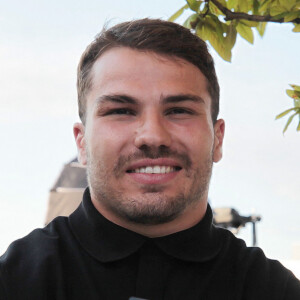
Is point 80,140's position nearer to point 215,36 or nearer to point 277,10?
point 215,36

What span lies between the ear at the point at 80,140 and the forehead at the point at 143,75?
16cm

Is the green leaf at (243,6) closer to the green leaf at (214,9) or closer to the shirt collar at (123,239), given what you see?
the green leaf at (214,9)

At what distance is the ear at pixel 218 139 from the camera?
201 cm

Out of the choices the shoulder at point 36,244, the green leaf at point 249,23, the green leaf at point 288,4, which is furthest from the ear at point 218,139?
the shoulder at point 36,244

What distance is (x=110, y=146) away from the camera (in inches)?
66.9

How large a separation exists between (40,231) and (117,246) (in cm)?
29

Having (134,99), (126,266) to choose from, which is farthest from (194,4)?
(126,266)

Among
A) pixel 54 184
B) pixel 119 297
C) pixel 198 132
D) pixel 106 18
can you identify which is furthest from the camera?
pixel 54 184

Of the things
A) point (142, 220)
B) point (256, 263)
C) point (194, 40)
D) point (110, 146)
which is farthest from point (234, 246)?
point (194, 40)

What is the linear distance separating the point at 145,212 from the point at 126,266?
0.18 metres

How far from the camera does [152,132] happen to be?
165cm

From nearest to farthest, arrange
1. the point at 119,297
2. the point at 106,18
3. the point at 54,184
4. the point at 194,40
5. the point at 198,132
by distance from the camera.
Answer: the point at 119,297 < the point at 198,132 < the point at 194,40 < the point at 106,18 < the point at 54,184

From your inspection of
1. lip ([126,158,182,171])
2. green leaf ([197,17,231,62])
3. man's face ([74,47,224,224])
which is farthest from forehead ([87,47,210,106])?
lip ([126,158,182,171])

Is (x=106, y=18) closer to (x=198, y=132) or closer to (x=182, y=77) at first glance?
(x=182, y=77)
